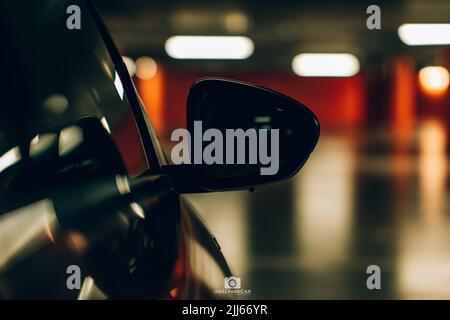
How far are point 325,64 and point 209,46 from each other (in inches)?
424

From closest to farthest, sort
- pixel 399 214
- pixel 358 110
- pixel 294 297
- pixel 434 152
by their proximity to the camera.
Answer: pixel 294 297 < pixel 399 214 < pixel 434 152 < pixel 358 110

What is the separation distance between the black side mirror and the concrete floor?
344 centimetres

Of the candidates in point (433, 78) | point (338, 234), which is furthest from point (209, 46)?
point (338, 234)

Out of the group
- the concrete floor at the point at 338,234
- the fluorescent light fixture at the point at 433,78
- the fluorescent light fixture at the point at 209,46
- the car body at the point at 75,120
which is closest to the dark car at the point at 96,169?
the car body at the point at 75,120

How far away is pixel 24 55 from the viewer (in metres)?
1.17

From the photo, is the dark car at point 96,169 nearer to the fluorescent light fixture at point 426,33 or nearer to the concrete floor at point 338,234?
the concrete floor at point 338,234

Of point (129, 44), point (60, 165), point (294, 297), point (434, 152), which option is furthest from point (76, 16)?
point (129, 44)

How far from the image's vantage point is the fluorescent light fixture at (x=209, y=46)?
26.6m

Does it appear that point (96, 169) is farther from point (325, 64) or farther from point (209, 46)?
point (325, 64)

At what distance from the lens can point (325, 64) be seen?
3650 centimetres

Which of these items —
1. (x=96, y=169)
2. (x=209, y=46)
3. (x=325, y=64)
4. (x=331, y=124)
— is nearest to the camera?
(x=96, y=169)

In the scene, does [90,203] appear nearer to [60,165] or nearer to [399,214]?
[60,165]

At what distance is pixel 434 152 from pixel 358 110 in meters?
19.7

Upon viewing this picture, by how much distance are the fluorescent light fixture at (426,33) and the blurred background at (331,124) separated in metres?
0.08
